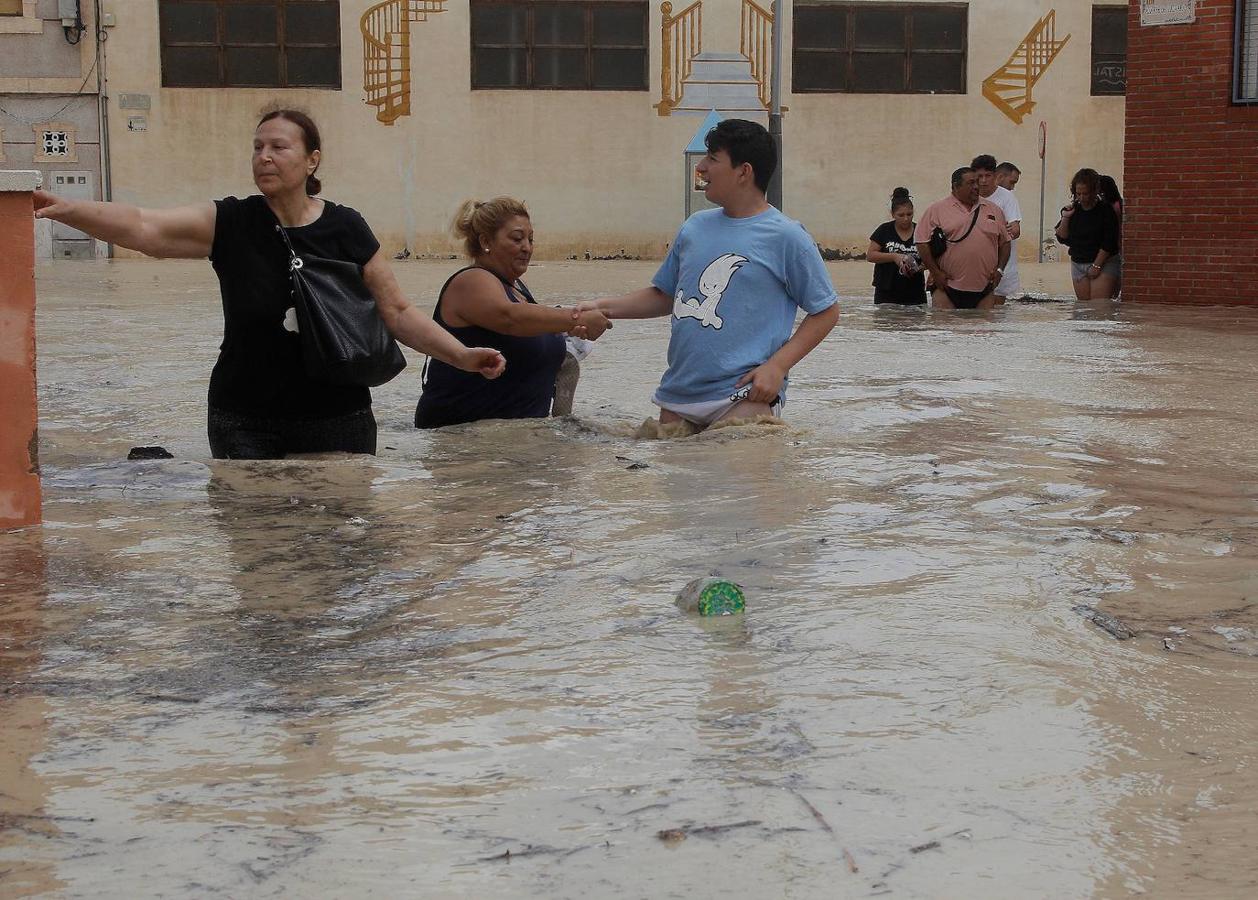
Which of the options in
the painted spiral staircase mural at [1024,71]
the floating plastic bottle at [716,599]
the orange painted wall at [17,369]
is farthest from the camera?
the painted spiral staircase mural at [1024,71]

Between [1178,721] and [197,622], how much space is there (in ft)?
7.36

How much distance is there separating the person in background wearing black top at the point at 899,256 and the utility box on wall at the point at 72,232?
1811cm

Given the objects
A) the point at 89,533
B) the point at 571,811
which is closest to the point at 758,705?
the point at 571,811

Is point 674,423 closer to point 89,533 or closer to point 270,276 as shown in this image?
point 270,276

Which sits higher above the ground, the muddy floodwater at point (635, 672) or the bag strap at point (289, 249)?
the bag strap at point (289, 249)

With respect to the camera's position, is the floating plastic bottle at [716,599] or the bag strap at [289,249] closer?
the floating plastic bottle at [716,599]

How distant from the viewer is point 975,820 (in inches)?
113

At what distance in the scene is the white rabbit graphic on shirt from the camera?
6891 mm

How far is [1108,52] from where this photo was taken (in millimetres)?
31969

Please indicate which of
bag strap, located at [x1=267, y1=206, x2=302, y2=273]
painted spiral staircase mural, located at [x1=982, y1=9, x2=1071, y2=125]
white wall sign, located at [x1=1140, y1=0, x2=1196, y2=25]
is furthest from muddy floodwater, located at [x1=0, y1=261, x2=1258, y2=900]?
painted spiral staircase mural, located at [x1=982, y1=9, x2=1071, y2=125]

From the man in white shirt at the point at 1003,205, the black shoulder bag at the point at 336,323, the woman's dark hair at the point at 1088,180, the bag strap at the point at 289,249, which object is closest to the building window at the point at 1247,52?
the woman's dark hair at the point at 1088,180

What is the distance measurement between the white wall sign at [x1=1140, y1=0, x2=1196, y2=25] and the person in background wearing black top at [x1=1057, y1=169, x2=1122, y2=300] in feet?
5.46

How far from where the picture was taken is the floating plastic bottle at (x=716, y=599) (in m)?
4.14

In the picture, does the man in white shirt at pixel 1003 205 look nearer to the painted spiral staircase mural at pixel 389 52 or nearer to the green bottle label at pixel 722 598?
the green bottle label at pixel 722 598
